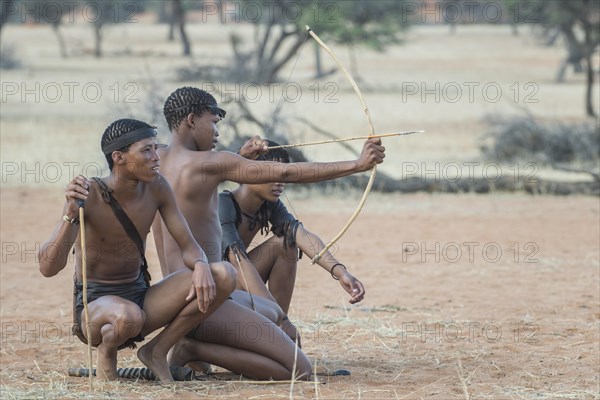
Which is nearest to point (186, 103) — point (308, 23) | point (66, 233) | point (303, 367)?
point (66, 233)

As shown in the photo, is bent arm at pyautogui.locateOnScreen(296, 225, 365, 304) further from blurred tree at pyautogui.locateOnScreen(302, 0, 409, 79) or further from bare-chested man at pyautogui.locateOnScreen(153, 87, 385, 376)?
blurred tree at pyautogui.locateOnScreen(302, 0, 409, 79)

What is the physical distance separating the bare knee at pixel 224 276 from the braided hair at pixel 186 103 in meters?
0.88

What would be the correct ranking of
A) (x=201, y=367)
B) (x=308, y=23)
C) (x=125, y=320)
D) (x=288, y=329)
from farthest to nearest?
(x=308, y=23), (x=288, y=329), (x=201, y=367), (x=125, y=320)

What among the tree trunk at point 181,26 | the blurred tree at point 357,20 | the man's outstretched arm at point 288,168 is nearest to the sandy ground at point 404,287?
the man's outstretched arm at point 288,168

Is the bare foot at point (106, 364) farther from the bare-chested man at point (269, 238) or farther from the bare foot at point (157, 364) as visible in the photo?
the bare-chested man at point (269, 238)

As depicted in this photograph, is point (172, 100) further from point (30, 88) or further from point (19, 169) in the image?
point (30, 88)

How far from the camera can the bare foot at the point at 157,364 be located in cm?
509

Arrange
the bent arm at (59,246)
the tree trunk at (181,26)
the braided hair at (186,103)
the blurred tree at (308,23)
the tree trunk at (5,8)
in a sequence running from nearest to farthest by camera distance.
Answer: the bent arm at (59,246) → the braided hair at (186,103) → the tree trunk at (5,8) → the blurred tree at (308,23) → the tree trunk at (181,26)

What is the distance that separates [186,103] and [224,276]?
979 millimetres

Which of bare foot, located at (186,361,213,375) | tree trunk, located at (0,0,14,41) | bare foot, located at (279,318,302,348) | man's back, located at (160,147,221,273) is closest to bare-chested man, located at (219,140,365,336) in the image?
bare foot, located at (279,318,302,348)

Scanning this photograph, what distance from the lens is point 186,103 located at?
5434mm

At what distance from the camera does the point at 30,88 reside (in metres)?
27.5

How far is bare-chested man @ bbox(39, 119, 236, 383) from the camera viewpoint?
4.95 metres

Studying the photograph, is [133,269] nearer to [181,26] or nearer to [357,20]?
[357,20]
